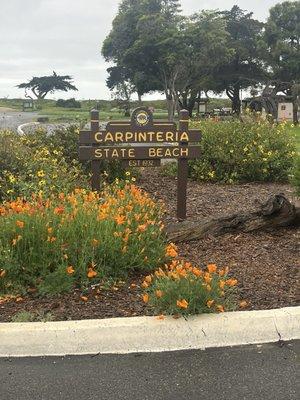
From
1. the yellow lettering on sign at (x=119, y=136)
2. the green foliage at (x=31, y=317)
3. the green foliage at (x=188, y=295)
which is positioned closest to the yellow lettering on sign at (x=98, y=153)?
the yellow lettering on sign at (x=119, y=136)

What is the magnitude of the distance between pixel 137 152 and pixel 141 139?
0.65 ft

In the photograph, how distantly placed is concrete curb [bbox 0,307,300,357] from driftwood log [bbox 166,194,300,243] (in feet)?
7.26

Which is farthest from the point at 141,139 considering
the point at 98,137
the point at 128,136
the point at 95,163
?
the point at 95,163

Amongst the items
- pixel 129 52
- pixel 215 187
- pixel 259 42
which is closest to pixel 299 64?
pixel 259 42

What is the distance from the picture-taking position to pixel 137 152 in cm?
686

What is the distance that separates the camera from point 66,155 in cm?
991

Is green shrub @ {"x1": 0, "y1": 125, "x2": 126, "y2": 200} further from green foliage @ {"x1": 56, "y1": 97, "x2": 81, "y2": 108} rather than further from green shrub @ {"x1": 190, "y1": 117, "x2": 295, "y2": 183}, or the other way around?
green foliage @ {"x1": 56, "y1": 97, "x2": 81, "y2": 108}

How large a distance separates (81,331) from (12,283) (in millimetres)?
961

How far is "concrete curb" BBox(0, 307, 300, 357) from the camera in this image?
3373mm

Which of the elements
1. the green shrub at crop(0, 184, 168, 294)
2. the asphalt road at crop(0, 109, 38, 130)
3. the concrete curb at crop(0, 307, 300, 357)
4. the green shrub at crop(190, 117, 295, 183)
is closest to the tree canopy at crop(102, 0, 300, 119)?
the asphalt road at crop(0, 109, 38, 130)

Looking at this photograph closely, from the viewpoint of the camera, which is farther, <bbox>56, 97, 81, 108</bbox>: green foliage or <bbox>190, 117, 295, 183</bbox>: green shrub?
<bbox>56, 97, 81, 108</bbox>: green foliage

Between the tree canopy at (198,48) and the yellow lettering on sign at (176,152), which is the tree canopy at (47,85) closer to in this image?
the tree canopy at (198,48)

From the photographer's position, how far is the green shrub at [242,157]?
10.1 meters

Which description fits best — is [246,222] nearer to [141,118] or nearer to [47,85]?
[141,118]
